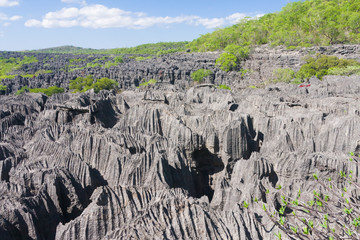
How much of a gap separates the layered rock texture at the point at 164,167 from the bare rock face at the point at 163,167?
0.04m

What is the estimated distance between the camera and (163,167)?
10188 millimetres

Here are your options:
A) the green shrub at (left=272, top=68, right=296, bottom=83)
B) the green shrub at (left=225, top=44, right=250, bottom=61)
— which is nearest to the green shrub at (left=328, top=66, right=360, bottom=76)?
the green shrub at (left=272, top=68, right=296, bottom=83)

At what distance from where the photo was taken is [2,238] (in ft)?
23.1

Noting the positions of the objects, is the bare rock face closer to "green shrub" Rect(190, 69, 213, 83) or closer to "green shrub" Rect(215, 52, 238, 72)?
"green shrub" Rect(190, 69, 213, 83)

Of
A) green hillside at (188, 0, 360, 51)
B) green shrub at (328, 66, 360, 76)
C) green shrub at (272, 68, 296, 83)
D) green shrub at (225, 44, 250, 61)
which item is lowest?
green shrub at (272, 68, 296, 83)

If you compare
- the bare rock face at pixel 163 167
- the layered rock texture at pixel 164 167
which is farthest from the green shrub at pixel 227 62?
the bare rock face at pixel 163 167

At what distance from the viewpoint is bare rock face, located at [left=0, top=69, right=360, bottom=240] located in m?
7.05

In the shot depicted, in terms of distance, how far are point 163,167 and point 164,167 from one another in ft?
0.28

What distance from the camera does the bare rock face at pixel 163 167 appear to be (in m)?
7.05

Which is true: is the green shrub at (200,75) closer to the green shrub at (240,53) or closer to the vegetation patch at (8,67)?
the green shrub at (240,53)

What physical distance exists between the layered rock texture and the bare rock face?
37 millimetres

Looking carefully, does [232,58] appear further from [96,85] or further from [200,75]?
[96,85]

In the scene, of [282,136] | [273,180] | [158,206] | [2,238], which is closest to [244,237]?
[158,206]

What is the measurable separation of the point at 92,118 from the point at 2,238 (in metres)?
11.0
